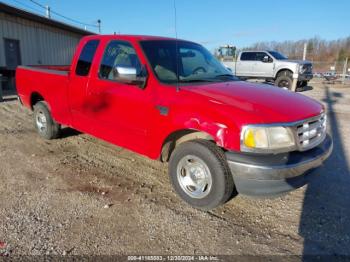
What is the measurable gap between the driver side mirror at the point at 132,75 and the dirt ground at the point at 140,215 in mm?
1351

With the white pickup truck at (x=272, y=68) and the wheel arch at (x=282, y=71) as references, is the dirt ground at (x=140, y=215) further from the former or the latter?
the wheel arch at (x=282, y=71)

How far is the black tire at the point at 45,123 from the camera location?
5754 millimetres

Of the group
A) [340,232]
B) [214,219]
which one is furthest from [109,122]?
[340,232]

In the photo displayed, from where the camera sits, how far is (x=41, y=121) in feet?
19.8

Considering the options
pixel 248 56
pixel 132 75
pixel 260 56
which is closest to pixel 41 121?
pixel 132 75

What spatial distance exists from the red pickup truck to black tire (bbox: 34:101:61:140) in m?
0.81

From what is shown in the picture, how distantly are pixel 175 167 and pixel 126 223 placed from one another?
0.86 metres

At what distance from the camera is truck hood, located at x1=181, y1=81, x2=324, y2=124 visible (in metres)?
3.03

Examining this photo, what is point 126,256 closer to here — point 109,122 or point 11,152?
point 109,122

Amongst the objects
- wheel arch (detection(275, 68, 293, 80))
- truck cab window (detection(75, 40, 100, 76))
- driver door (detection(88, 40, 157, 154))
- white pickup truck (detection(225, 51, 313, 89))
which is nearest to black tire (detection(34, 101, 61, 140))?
truck cab window (detection(75, 40, 100, 76))

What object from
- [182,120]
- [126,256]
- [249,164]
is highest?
[182,120]

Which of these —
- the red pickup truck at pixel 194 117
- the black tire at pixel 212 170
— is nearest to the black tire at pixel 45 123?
the red pickup truck at pixel 194 117

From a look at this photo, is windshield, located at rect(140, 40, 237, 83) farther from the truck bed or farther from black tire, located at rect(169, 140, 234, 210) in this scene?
the truck bed

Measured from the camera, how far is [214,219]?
330cm
